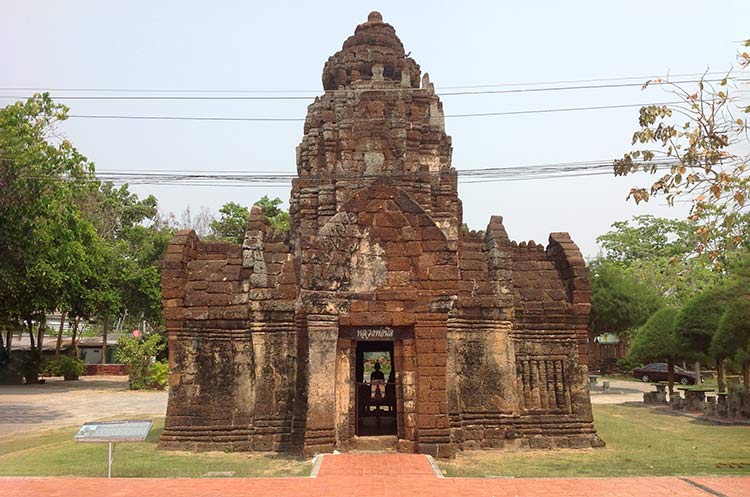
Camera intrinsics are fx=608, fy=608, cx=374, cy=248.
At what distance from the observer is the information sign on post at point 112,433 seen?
8109 mm

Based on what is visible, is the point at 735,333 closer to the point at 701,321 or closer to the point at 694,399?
the point at 701,321

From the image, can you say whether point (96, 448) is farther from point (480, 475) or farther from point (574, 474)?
point (574, 474)

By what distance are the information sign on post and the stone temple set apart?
8.05ft

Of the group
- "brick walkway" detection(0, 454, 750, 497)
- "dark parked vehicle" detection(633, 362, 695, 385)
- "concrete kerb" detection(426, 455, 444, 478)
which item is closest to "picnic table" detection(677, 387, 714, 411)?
"brick walkway" detection(0, 454, 750, 497)

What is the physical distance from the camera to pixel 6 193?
14859 millimetres

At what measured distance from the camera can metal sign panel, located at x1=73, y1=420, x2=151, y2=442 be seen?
811 cm

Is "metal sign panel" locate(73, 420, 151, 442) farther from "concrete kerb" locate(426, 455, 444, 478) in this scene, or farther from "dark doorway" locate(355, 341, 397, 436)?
"dark doorway" locate(355, 341, 397, 436)

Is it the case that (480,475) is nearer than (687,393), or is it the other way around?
(480,475)

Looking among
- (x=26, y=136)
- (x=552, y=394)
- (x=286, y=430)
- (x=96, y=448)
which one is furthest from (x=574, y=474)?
(x=26, y=136)

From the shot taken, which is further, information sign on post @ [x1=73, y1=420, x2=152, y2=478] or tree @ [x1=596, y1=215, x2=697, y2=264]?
tree @ [x1=596, y1=215, x2=697, y2=264]

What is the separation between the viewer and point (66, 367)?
33.1m

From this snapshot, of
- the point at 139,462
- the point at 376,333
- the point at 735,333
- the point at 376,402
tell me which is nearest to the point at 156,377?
the point at 376,402

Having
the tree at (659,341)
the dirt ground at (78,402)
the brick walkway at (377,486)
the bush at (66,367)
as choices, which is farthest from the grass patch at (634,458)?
the bush at (66,367)

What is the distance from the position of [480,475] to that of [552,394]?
3.37 meters
